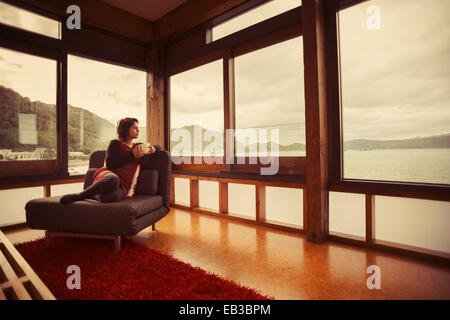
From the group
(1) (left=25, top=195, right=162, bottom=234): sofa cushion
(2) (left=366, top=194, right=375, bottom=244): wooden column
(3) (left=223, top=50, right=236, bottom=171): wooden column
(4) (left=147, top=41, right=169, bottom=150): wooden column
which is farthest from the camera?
(4) (left=147, top=41, right=169, bottom=150): wooden column

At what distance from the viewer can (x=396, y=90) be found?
2055mm

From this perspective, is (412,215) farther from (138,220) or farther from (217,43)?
(217,43)

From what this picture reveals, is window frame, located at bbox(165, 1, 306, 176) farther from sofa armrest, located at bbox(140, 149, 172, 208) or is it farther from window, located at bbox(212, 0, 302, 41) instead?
sofa armrest, located at bbox(140, 149, 172, 208)

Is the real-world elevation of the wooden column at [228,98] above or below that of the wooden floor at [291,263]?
above

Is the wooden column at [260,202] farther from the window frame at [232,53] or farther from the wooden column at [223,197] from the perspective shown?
the wooden column at [223,197]

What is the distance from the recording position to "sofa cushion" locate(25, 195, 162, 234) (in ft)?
6.56

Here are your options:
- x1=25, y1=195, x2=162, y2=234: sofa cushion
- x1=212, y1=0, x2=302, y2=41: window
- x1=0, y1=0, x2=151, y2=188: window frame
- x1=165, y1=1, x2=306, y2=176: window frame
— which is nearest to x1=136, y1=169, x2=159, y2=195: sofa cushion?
x1=25, y1=195, x2=162, y2=234: sofa cushion

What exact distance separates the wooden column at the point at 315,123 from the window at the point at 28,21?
3.05m

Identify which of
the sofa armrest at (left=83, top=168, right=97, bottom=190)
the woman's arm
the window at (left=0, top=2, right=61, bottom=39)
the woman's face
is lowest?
the sofa armrest at (left=83, top=168, right=97, bottom=190)

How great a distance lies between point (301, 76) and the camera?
259 centimetres

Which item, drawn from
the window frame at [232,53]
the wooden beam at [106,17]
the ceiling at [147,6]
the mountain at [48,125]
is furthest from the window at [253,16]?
the mountain at [48,125]

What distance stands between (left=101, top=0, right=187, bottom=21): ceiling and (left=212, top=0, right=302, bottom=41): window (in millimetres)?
744

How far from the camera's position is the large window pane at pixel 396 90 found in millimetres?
1871
